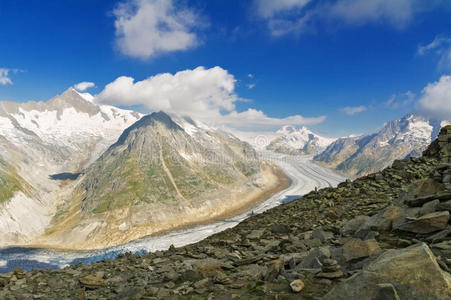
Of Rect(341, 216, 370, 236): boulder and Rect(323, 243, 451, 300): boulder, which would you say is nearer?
Rect(323, 243, 451, 300): boulder

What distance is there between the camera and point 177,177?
177500 mm

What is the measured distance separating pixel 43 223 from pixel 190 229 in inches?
3256

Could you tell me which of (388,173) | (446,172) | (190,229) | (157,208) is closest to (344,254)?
(446,172)

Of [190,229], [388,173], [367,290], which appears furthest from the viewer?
[190,229]

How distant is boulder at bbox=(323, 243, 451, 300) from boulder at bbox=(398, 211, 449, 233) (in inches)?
182

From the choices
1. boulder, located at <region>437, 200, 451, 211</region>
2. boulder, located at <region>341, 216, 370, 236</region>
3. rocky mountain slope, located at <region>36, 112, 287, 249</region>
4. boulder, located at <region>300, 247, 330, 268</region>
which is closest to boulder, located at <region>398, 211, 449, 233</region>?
boulder, located at <region>437, 200, 451, 211</region>

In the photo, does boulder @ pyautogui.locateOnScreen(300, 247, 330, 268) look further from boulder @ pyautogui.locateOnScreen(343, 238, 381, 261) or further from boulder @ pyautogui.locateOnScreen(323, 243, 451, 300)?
boulder @ pyautogui.locateOnScreen(323, 243, 451, 300)

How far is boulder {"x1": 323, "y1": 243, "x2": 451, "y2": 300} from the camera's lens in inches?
199

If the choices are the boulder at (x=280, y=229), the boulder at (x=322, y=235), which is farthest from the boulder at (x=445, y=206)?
the boulder at (x=280, y=229)

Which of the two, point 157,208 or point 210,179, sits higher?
point 210,179

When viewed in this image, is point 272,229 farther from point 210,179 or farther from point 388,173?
point 210,179

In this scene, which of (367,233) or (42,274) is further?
(42,274)

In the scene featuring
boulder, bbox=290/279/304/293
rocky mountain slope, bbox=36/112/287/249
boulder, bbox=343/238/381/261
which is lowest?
boulder, bbox=290/279/304/293

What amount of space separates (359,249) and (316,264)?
5.25ft
